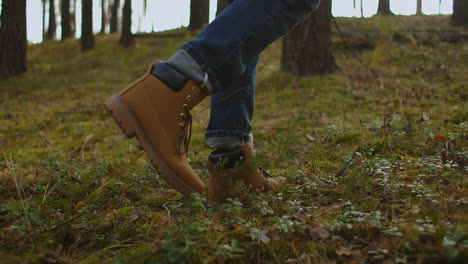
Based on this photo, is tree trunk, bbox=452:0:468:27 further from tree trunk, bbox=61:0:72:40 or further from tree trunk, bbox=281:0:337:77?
tree trunk, bbox=61:0:72:40

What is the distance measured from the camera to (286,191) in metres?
1.88

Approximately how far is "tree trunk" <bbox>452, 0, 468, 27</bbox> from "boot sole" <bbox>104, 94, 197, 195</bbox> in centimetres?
1023

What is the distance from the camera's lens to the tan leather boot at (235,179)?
5.81 ft

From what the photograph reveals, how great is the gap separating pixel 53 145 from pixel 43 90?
4523 mm

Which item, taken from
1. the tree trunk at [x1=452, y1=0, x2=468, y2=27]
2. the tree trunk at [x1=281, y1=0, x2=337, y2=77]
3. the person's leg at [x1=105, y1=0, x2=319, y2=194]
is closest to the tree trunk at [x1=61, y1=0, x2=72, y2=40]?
the tree trunk at [x1=281, y1=0, x2=337, y2=77]

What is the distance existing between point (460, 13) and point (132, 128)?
413 inches

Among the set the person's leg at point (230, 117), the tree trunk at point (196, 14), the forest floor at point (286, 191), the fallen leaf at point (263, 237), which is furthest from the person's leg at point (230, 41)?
the tree trunk at point (196, 14)

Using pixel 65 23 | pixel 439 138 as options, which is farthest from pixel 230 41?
pixel 65 23

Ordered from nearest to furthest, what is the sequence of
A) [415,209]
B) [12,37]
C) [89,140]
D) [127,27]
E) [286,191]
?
[415,209] → [286,191] → [89,140] → [12,37] → [127,27]

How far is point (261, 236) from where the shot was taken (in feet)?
4.26

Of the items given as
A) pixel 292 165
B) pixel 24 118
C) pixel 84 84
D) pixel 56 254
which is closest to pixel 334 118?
pixel 292 165

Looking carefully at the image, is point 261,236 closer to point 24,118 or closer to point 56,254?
point 56,254

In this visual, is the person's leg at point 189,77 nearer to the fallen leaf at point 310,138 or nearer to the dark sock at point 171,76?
the dark sock at point 171,76

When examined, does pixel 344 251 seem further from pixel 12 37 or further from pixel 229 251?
pixel 12 37
